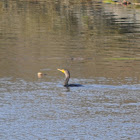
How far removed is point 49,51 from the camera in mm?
22766

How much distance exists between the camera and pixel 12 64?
63.8 feet

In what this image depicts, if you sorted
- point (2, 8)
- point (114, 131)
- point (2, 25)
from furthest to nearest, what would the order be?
1. point (2, 8)
2. point (2, 25)
3. point (114, 131)

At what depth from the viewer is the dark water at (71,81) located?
462 inches

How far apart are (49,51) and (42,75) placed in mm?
5540

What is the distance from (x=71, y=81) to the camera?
1659cm

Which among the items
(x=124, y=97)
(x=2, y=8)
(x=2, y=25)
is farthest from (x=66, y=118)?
(x=2, y=8)

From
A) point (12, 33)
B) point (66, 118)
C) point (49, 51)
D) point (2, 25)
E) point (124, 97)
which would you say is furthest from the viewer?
point (2, 25)

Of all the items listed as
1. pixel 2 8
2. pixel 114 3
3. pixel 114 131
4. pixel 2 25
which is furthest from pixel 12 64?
pixel 114 3

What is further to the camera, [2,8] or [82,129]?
[2,8]

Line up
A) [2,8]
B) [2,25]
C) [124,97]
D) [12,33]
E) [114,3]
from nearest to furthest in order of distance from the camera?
[124,97], [12,33], [2,25], [2,8], [114,3]

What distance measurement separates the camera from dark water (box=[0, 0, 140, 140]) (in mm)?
11727

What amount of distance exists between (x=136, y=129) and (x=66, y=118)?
1625 millimetres

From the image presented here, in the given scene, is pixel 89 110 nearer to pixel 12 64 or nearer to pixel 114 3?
pixel 12 64

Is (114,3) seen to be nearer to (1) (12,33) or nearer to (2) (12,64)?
(1) (12,33)
